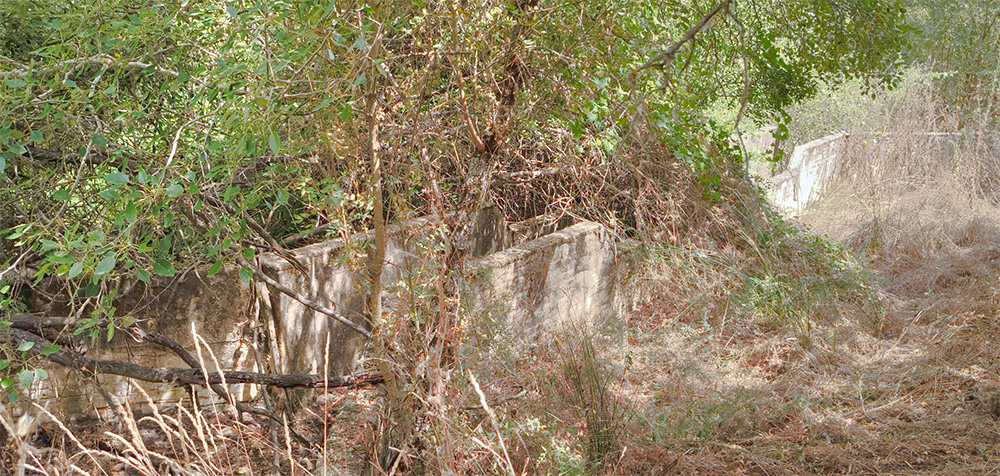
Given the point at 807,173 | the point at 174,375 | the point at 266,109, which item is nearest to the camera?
the point at 266,109

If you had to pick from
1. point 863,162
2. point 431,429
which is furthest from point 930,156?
point 431,429

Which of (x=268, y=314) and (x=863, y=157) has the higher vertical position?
(x=863, y=157)

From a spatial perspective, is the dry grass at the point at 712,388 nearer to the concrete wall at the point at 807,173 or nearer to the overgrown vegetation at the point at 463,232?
the overgrown vegetation at the point at 463,232

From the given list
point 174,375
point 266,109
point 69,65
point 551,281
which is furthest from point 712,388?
point 69,65

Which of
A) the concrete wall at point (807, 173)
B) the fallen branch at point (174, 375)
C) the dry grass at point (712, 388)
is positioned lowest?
the dry grass at point (712, 388)

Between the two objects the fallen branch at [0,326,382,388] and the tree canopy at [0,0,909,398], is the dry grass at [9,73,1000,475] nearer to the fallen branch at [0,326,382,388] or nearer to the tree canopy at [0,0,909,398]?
the fallen branch at [0,326,382,388]

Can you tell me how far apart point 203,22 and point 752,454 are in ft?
12.6

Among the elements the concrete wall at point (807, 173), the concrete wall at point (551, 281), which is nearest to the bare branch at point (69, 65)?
the concrete wall at point (551, 281)

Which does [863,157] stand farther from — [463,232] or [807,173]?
[463,232]

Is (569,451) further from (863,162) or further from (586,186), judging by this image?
(863,162)

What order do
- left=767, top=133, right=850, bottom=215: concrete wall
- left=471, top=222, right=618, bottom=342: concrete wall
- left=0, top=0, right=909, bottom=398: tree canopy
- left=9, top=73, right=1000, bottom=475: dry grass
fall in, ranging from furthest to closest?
left=767, top=133, right=850, bottom=215: concrete wall, left=471, top=222, right=618, bottom=342: concrete wall, left=9, top=73, right=1000, bottom=475: dry grass, left=0, top=0, right=909, bottom=398: tree canopy

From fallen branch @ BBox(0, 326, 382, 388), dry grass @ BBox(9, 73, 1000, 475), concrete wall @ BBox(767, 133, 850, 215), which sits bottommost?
dry grass @ BBox(9, 73, 1000, 475)

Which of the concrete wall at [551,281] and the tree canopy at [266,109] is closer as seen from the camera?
the tree canopy at [266,109]

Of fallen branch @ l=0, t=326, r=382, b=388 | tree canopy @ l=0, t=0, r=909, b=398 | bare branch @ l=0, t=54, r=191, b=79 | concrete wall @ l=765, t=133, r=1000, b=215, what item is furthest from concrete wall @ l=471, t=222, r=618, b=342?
concrete wall @ l=765, t=133, r=1000, b=215
